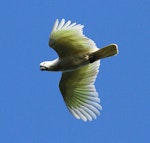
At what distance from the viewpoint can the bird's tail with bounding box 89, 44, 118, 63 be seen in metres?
10.3

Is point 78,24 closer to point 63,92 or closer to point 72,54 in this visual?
point 72,54

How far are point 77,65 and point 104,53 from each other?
1.88 feet

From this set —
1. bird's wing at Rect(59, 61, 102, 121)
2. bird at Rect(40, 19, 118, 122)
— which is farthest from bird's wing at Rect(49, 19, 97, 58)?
bird's wing at Rect(59, 61, 102, 121)

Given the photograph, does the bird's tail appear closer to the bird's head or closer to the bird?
the bird

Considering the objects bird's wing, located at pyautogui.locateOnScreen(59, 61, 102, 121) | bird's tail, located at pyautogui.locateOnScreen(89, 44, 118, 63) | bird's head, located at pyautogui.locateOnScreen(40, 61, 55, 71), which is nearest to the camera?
bird's tail, located at pyautogui.locateOnScreen(89, 44, 118, 63)

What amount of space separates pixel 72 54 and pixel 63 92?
1.08 metres

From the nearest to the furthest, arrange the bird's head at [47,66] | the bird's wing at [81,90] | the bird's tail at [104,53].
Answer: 1. the bird's tail at [104,53]
2. the bird's head at [47,66]
3. the bird's wing at [81,90]

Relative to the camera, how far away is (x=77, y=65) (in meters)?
10.8

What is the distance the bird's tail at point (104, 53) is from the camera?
1033cm

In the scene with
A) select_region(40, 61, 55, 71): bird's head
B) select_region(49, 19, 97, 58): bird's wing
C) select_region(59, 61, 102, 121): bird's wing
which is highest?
select_region(49, 19, 97, 58): bird's wing

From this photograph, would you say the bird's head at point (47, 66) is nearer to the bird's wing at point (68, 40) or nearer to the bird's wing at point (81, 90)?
the bird's wing at point (68, 40)

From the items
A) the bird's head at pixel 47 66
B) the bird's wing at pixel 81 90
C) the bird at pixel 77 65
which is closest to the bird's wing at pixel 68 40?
the bird at pixel 77 65

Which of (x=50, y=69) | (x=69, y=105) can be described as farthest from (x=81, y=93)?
(x=50, y=69)

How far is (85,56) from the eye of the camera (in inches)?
424
